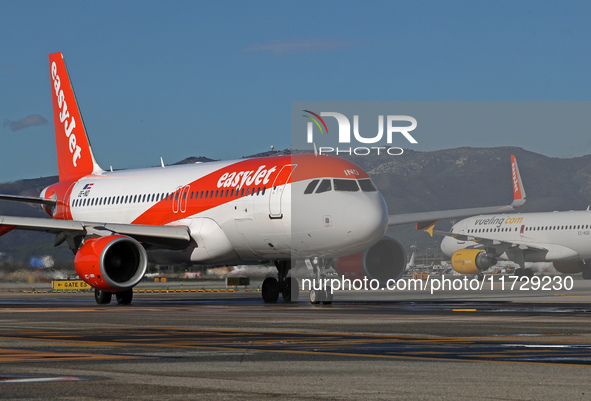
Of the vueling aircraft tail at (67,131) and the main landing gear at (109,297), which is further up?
the vueling aircraft tail at (67,131)

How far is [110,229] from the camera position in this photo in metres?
26.7

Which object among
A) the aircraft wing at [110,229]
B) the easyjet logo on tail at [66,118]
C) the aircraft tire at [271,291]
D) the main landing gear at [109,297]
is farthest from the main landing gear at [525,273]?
the main landing gear at [109,297]

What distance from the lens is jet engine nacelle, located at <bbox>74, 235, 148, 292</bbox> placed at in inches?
1000

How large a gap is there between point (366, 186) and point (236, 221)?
380cm

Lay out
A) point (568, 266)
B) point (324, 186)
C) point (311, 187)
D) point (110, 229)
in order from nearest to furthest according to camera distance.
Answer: point (324, 186) < point (311, 187) < point (110, 229) < point (568, 266)

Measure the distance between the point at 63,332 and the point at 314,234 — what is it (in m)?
11.0

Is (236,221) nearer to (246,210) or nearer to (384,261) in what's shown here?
(246,210)

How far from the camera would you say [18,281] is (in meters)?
38.5

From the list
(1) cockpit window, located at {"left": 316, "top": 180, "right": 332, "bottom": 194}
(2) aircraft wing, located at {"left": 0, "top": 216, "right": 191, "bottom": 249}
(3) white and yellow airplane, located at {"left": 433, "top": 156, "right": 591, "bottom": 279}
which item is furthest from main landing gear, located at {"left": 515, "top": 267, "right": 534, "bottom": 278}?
(1) cockpit window, located at {"left": 316, "top": 180, "right": 332, "bottom": 194}

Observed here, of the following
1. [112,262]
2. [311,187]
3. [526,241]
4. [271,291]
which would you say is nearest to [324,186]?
[311,187]

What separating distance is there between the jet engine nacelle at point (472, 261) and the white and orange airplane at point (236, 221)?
111 ft

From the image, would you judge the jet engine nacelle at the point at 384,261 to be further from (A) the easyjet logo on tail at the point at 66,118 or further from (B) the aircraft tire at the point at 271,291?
(A) the easyjet logo on tail at the point at 66,118

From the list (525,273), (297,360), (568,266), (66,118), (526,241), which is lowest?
(297,360)

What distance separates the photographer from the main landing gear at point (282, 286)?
92.8 feet
